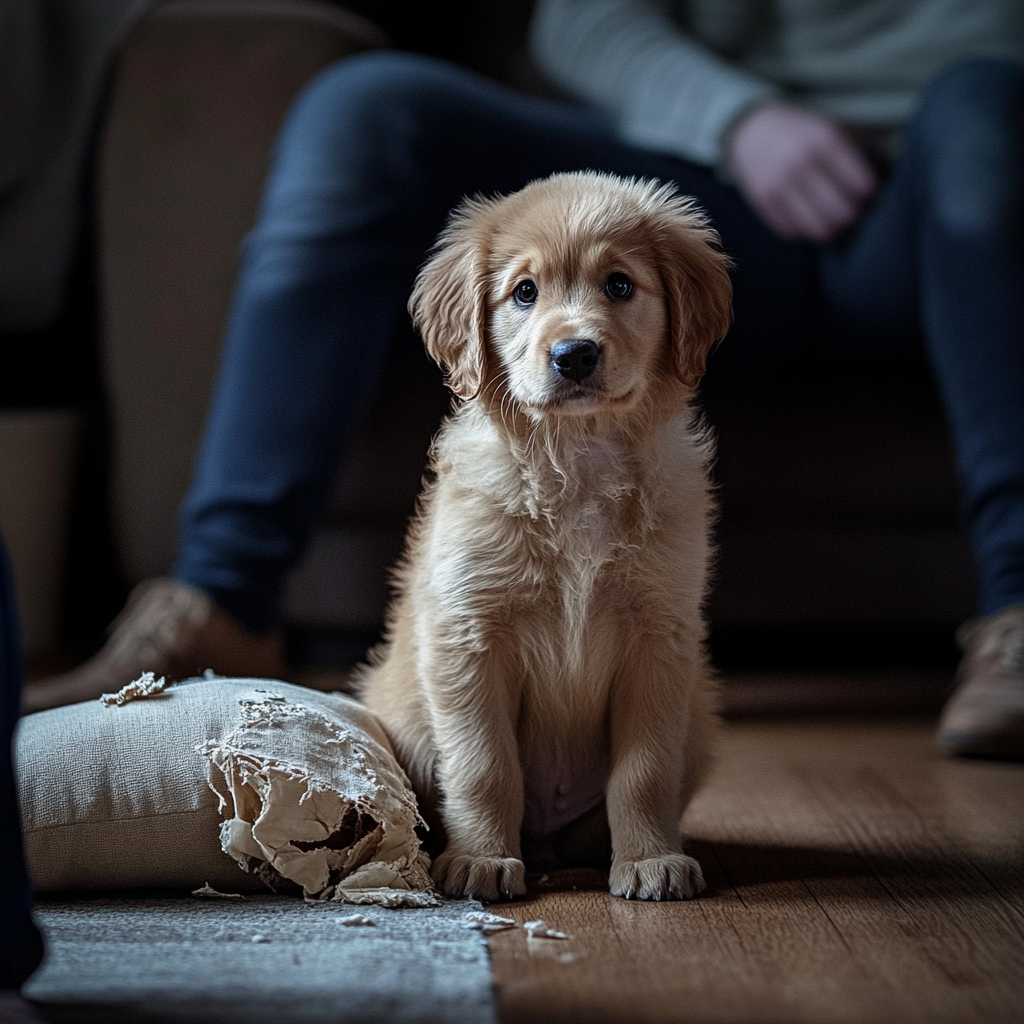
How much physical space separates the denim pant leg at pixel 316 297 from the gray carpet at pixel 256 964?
0.82m

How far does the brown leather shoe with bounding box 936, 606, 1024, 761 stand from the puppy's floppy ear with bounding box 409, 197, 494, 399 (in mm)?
1048

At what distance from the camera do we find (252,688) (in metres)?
1.41

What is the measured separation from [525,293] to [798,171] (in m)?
0.86

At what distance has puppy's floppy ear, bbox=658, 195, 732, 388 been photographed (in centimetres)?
132

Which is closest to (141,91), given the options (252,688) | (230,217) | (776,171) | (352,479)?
(230,217)

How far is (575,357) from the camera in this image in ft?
4.03

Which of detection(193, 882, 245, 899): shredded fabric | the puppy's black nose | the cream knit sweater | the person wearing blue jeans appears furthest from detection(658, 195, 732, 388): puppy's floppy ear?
the cream knit sweater

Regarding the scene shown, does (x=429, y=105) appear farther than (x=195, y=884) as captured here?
Yes

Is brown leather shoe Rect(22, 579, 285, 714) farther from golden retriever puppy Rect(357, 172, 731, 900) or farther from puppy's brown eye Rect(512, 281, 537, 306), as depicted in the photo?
puppy's brown eye Rect(512, 281, 537, 306)

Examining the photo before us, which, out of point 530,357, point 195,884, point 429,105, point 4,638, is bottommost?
point 195,884

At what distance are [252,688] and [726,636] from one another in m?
1.74

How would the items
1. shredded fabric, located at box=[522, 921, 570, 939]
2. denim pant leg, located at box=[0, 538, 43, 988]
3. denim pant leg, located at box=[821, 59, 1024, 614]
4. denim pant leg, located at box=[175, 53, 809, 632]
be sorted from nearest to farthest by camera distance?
denim pant leg, located at box=[0, 538, 43, 988] → shredded fabric, located at box=[522, 921, 570, 939] → denim pant leg, located at box=[175, 53, 809, 632] → denim pant leg, located at box=[821, 59, 1024, 614]

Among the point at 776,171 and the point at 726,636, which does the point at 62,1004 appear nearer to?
the point at 776,171

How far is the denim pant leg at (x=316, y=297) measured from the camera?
1.87 metres
